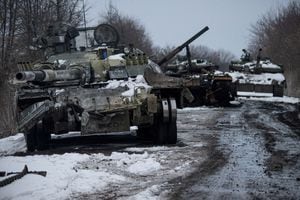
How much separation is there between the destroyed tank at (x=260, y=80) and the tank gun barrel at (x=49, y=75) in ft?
47.6

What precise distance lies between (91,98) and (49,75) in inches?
34.0

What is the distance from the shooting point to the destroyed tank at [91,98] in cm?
1038

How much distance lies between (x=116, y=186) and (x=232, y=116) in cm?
1031

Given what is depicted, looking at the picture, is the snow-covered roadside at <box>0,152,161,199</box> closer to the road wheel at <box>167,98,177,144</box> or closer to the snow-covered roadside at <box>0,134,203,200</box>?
the snow-covered roadside at <box>0,134,203,200</box>

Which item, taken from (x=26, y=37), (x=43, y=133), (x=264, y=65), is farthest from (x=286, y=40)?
(x=43, y=133)

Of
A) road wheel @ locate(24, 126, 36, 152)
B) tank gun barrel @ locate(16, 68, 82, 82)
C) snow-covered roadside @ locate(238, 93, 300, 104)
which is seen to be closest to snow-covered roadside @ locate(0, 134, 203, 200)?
tank gun barrel @ locate(16, 68, 82, 82)

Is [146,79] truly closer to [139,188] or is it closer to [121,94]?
[121,94]

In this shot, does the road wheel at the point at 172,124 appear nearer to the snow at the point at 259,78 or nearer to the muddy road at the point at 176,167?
the muddy road at the point at 176,167

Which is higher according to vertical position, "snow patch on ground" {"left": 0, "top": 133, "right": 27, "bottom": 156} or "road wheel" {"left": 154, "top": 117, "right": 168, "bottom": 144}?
"road wheel" {"left": 154, "top": 117, "right": 168, "bottom": 144}

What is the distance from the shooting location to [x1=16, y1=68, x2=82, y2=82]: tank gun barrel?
380 inches

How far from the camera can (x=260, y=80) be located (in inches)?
1002

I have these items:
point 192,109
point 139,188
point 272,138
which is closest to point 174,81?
point 272,138

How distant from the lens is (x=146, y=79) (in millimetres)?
11430

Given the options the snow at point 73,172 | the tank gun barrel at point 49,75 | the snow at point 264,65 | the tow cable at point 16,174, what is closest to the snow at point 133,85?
the tank gun barrel at point 49,75
